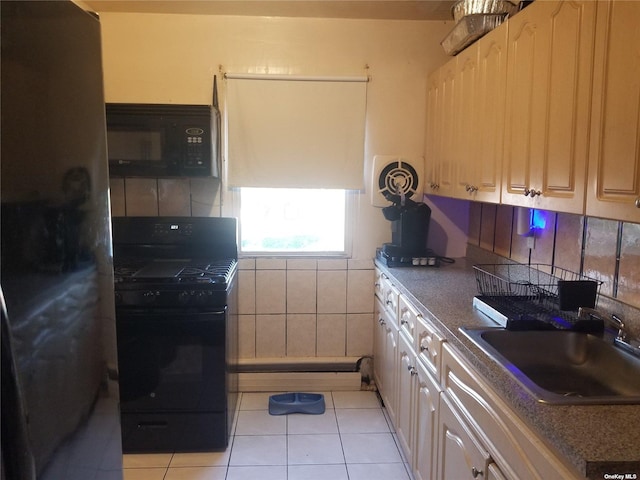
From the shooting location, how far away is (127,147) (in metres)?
2.79

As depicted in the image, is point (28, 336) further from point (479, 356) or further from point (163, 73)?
point (163, 73)

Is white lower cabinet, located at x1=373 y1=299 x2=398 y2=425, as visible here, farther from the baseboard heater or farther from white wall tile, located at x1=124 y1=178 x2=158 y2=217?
white wall tile, located at x1=124 y1=178 x2=158 y2=217

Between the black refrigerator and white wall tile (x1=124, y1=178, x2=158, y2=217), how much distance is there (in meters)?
1.95

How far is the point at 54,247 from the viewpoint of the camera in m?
1.04

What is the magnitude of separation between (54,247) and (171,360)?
1.66 metres

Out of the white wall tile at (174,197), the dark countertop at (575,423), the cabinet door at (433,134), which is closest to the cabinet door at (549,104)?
the dark countertop at (575,423)

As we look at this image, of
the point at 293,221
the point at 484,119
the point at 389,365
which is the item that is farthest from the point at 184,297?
the point at 484,119

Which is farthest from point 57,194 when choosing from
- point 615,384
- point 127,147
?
point 127,147

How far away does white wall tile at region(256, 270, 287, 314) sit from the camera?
3.31 metres

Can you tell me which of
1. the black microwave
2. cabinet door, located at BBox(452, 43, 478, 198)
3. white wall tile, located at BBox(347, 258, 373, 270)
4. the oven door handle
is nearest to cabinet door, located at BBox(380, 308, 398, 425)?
white wall tile, located at BBox(347, 258, 373, 270)

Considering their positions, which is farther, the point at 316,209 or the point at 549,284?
the point at 316,209

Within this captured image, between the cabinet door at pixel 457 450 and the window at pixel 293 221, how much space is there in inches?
65.9

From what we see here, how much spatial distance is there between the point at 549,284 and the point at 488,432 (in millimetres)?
1041

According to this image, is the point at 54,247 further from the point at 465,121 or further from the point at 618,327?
the point at 465,121
